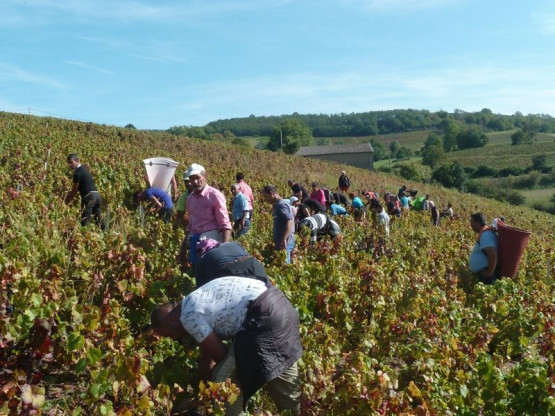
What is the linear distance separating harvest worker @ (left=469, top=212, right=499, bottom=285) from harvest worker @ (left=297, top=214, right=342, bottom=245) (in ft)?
6.28

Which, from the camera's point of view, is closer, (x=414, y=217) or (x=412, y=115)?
(x=414, y=217)

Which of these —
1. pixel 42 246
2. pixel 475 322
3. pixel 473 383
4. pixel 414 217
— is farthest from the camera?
pixel 414 217

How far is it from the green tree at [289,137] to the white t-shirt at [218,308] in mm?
78895

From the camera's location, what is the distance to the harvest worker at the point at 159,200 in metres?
7.85

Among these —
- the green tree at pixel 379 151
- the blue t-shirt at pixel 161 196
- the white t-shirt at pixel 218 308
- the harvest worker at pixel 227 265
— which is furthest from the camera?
the green tree at pixel 379 151

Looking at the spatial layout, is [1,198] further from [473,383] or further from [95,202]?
[473,383]

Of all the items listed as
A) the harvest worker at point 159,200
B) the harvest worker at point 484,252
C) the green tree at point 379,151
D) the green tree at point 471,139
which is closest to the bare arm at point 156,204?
the harvest worker at point 159,200

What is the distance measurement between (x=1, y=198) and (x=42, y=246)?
2.32m

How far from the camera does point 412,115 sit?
146 metres

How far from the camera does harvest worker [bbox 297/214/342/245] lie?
7.89 meters

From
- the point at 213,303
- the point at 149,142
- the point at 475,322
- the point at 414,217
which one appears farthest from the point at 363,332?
the point at 149,142

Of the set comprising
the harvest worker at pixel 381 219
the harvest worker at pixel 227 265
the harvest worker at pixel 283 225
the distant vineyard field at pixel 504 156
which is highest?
the harvest worker at pixel 227 265

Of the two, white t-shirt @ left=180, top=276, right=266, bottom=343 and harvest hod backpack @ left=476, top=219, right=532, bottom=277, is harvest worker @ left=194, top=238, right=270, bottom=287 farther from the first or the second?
harvest hod backpack @ left=476, top=219, right=532, bottom=277

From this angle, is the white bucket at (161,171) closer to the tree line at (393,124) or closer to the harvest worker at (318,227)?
the harvest worker at (318,227)
